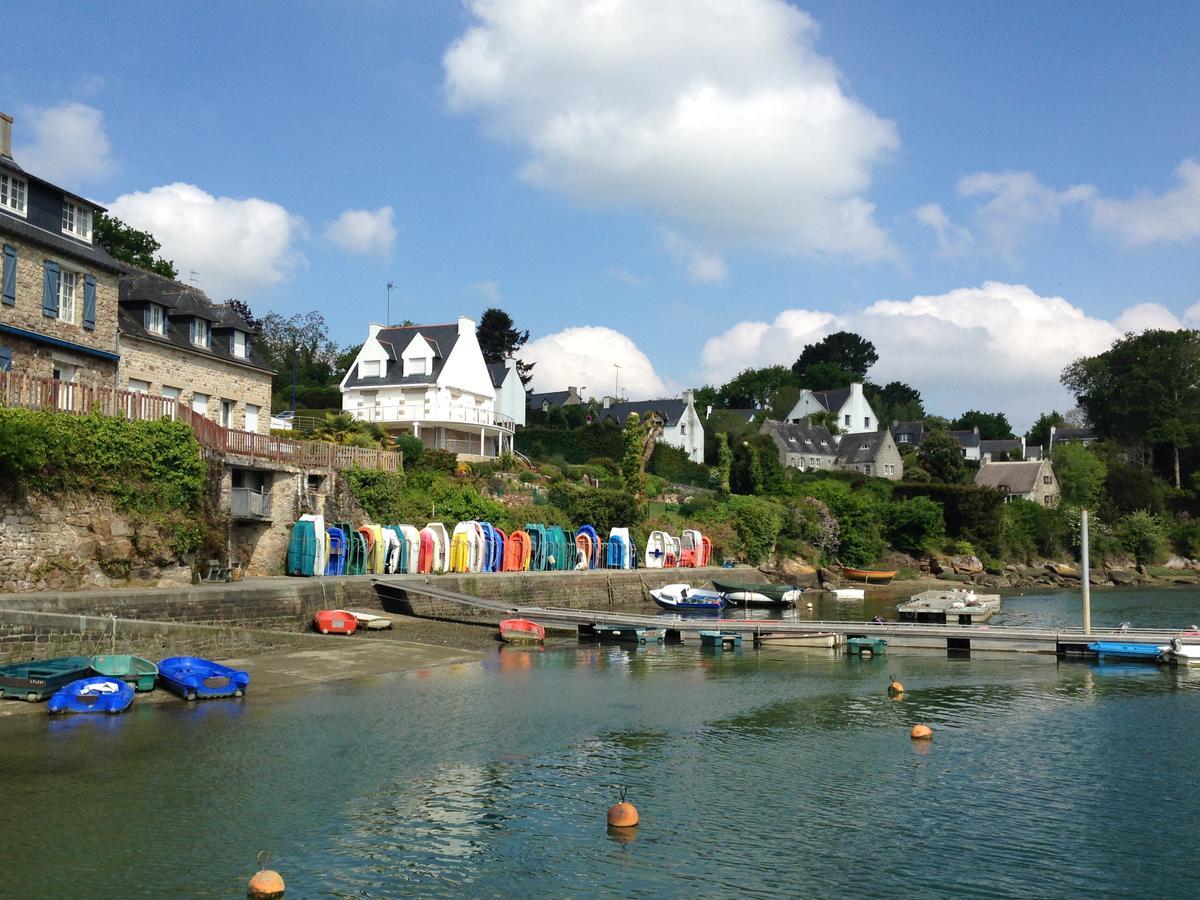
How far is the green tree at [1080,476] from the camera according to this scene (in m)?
89.8

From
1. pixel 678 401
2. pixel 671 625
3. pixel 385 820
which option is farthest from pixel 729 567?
pixel 385 820

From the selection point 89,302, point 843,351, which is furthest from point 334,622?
point 843,351

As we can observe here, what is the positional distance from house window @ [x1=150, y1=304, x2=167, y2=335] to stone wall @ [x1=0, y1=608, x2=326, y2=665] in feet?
54.1

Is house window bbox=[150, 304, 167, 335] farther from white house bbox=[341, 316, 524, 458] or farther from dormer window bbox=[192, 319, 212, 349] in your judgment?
white house bbox=[341, 316, 524, 458]

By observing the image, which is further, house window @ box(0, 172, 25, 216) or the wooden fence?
house window @ box(0, 172, 25, 216)

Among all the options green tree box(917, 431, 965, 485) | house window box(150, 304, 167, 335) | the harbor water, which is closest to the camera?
the harbor water

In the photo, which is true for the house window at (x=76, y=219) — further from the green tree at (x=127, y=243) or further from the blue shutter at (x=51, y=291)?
the green tree at (x=127, y=243)

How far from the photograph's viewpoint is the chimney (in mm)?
32500

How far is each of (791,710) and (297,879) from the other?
13.6m

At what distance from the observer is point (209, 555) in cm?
3045

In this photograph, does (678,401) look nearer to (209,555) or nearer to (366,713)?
(209,555)

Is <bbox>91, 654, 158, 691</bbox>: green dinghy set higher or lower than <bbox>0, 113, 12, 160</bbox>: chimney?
lower

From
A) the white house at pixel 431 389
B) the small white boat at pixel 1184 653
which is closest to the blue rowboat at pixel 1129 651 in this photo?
the small white boat at pixel 1184 653

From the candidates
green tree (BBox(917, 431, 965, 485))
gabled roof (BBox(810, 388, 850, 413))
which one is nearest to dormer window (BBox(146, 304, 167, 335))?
green tree (BBox(917, 431, 965, 485))
